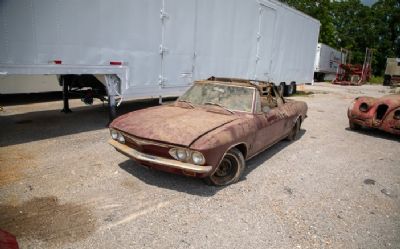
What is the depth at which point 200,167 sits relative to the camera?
Answer: 3.86 meters

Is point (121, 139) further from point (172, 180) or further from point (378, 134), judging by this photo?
point (378, 134)

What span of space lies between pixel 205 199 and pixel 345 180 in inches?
99.9

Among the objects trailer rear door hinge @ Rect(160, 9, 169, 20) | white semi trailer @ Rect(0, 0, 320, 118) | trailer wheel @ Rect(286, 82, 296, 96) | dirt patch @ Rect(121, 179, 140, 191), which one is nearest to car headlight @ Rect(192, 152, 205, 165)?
dirt patch @ Rect(121, 179, 140, 191)

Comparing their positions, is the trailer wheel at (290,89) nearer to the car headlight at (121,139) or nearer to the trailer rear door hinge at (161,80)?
the trailer rear door hinge at (161,80)

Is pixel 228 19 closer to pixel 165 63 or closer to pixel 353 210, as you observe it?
pixel 165 63

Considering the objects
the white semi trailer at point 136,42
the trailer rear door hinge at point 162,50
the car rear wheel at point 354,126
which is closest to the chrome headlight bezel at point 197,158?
the white semi trailer at point 136,42

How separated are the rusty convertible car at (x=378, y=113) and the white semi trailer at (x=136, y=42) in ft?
13.9

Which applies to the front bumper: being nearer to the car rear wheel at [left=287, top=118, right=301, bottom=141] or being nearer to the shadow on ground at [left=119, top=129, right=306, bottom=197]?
the shadow on ground at [left=119, top=129, right=306, bottom=197]

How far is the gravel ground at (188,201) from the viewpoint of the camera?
10.9ft

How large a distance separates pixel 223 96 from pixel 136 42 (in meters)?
3.20

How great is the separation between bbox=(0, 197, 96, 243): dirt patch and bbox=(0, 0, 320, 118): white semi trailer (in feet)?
9.37

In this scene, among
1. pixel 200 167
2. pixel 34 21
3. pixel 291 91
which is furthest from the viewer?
pixel 291 91

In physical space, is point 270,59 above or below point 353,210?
above

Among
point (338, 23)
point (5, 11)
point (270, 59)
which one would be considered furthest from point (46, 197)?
point (338, 23)
